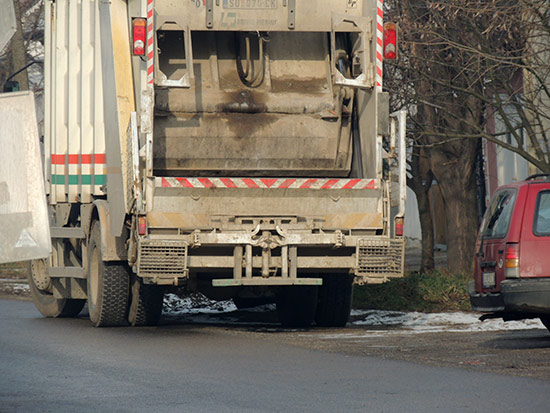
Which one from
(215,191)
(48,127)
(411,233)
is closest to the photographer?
(215,191)

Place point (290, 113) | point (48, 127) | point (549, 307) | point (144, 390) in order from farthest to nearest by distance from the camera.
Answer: point (48, 127)
point (290, 113)
point (549, 307)
point (144, 390)

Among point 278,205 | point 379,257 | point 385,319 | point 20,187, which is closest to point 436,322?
point 385,319

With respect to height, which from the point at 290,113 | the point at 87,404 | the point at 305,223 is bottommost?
the point at 87,404

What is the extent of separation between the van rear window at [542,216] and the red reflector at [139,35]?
156 inches

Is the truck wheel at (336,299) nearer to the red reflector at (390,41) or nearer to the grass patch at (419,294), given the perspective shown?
the grass patch at (419,294)

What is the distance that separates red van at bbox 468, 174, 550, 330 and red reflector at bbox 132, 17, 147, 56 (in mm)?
3676

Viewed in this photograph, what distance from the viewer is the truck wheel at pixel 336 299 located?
46.2 ft

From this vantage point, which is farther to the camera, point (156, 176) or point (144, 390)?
point (156, 176)

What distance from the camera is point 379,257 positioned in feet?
40.8

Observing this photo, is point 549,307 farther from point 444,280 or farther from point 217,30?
point 444,280

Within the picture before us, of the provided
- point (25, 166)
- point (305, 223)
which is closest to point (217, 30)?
point (305, 223)

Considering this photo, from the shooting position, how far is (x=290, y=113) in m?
13.3

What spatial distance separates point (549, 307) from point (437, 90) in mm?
7922

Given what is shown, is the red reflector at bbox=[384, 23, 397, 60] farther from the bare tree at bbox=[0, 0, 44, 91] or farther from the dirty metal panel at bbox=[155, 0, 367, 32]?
the bare tree at bbox=[0, 0, 44, 91]
